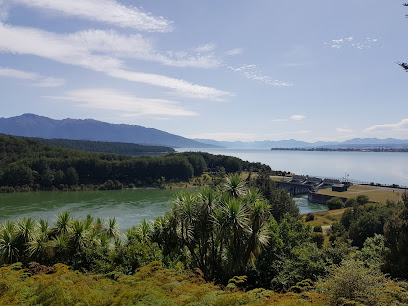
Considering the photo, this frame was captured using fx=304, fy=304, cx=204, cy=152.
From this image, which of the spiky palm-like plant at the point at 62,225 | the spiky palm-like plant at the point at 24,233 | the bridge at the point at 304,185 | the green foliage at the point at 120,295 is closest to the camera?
the green foliage at the point at 120,295

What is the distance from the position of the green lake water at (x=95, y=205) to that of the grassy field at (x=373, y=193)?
21.4 ft

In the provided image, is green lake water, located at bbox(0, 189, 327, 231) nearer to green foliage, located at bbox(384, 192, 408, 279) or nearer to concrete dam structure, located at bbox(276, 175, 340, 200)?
concrete dam structure, located at bbox(276, 175, 340, 200)

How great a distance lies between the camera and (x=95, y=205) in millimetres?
64312

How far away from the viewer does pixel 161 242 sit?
16266mm

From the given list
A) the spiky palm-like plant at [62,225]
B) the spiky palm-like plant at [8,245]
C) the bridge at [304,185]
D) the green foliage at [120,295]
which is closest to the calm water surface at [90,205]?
the spiky palm-like plant at [62,225]

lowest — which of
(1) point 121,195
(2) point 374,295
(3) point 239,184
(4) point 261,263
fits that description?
(1) point 121,195

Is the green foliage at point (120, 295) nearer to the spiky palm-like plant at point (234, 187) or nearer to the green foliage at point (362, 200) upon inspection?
the spiky palm-like plant at point (234, 187)

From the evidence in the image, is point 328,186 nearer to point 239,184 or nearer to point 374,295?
point 239,184

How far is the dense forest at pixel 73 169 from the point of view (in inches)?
3374

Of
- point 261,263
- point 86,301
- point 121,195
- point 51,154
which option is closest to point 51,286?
point 86,301

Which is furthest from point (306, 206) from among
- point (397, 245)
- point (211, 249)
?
point (397, 245)

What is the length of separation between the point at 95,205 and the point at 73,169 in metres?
34.3

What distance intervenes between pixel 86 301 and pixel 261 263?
30.2ft

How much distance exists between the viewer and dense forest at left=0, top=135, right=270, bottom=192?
85.7 metres
